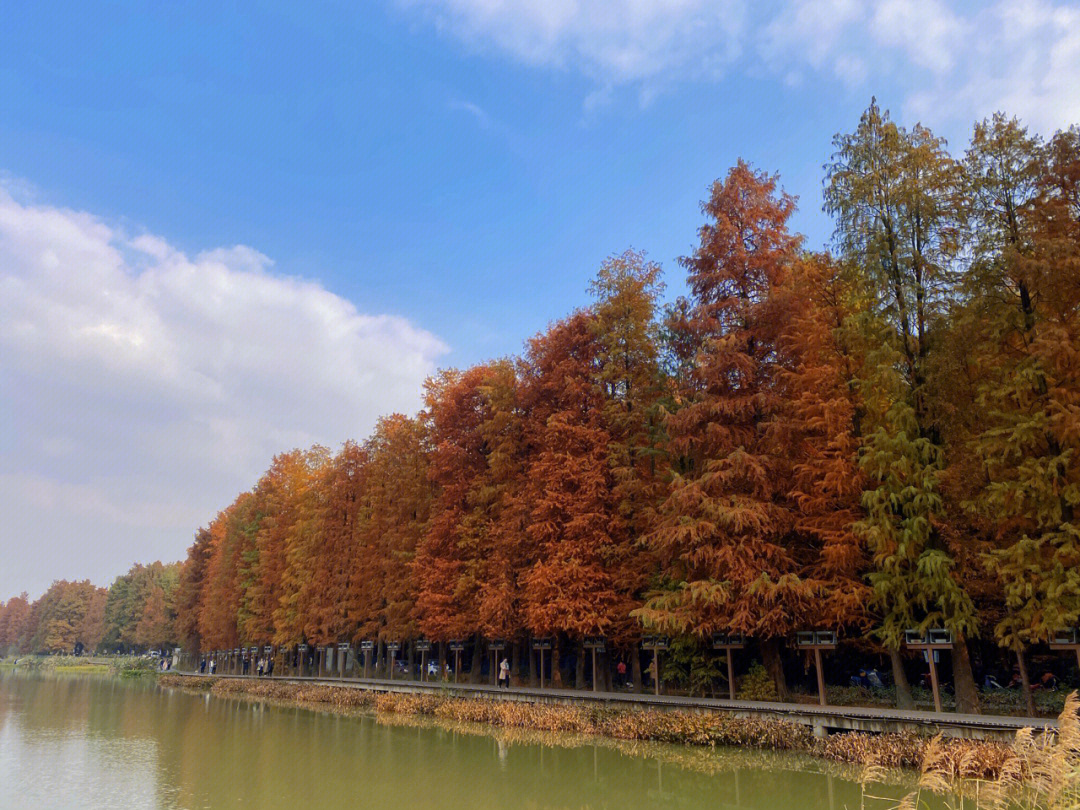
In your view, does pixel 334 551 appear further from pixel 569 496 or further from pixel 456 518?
pixel 569 496

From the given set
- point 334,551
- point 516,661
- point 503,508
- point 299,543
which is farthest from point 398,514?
point 299,543

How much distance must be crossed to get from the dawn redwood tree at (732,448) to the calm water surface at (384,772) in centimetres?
360

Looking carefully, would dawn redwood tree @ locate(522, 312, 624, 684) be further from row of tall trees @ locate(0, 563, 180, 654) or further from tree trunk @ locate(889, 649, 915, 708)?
row of tall trees @ locate(0, 563, 180, 654)

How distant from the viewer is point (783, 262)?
2298cm

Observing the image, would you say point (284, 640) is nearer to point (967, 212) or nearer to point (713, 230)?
point (713, 230)

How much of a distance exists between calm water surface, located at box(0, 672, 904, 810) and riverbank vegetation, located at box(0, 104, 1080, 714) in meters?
4.42

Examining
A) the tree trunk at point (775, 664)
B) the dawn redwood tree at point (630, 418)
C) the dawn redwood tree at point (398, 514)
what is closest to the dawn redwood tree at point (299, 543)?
the dawn redwood tree at point (398, 514)

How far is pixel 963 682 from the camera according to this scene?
16953mm

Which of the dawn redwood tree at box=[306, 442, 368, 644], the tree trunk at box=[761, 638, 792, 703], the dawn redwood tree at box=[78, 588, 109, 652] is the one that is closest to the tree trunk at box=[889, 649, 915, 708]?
the tree trunk at box=[761, 638, 792, 703]

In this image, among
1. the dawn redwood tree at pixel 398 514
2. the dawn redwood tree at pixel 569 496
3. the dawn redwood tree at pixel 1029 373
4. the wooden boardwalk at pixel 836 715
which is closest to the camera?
the wooden boardwalk at pixel 836 715

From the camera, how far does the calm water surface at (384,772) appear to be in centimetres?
1309

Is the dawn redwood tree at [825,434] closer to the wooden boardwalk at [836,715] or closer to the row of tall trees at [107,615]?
the wooden boardwalk at [836,715]

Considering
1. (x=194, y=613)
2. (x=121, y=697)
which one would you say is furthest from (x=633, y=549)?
(x=194, y=613)

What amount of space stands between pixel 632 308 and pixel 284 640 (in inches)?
1260
